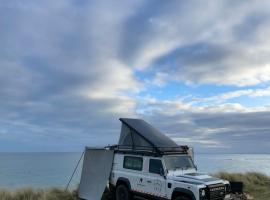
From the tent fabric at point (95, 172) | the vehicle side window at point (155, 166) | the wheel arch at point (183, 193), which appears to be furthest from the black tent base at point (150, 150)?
the wheel arch at point (183, 193)

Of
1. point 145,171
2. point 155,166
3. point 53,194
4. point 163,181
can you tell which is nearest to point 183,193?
point 163,181

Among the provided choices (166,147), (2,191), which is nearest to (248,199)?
(166,147)

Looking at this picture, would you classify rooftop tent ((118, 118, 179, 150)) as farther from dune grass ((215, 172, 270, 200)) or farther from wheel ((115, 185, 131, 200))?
dune grass ((215, 172, 270, 200))

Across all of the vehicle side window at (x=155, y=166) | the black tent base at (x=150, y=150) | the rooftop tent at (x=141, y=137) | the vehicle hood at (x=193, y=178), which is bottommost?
the vehicle hood at (x=193, y=178)

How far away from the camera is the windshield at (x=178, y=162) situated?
42.6ft

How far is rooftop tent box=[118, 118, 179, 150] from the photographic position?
1382 centimetres

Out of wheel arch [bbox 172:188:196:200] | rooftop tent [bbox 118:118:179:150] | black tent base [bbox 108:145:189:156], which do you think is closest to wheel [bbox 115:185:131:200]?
black tent base [bbox 108:145:189:156]

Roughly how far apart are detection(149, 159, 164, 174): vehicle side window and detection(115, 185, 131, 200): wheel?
141cm

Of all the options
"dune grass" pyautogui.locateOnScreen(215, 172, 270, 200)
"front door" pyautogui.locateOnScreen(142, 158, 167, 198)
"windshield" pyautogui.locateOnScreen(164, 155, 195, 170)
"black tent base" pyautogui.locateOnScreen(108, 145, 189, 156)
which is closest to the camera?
"front door" pyautogui.locateOnScreen(142, 158, 167, 198)

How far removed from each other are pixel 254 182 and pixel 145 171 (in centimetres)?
1021

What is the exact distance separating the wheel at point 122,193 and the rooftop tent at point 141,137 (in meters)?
1.55

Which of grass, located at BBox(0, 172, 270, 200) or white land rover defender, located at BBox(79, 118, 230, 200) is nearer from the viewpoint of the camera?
white land rover defender, located at BBox(79, 118, 230, 200)

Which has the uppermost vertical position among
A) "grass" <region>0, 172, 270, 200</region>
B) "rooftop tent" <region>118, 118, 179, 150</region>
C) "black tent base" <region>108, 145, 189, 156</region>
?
"rooftop tent" <region>118, 118, 179, 150</region>

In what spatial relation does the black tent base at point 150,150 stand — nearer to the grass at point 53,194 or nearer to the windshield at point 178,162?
the windshield at point 178,162
